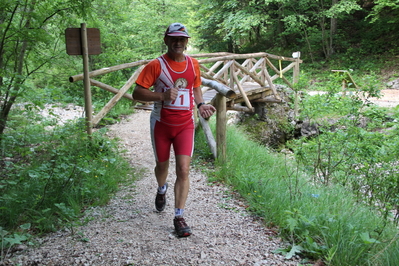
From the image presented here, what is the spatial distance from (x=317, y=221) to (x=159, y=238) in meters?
1.46

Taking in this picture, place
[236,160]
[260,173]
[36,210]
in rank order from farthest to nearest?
[236,160] → [260,173] → [36,210]

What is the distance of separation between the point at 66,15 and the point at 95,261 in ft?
14.9

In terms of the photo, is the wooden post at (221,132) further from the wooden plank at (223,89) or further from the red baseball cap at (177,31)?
the red baseball cap at (177,31)

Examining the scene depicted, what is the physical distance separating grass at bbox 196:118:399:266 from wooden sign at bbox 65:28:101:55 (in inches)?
113

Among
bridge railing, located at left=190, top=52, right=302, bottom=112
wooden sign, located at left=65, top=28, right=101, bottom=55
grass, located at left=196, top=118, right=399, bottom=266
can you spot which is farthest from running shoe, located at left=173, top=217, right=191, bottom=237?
bridge railing, located at left=190, top=52, right=302, bottom=112

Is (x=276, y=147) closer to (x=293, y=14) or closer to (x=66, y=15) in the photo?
(x=66, y=15)

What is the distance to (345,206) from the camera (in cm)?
353

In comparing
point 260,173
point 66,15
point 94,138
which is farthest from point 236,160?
point 66,15

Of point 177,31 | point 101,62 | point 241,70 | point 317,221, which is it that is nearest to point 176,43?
point 177,31

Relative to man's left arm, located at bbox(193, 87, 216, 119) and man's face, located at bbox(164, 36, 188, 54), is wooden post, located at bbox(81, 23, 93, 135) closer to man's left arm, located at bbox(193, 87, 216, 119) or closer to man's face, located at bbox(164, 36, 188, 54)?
man's left arm, located at bbox(193, 87, 216, 119)

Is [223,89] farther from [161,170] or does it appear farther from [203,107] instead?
[161,170]

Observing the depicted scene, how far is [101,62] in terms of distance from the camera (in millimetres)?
11625

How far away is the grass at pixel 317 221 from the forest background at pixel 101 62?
1.3 inches

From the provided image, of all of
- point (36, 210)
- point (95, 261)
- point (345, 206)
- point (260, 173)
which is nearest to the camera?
point (95, 261)
